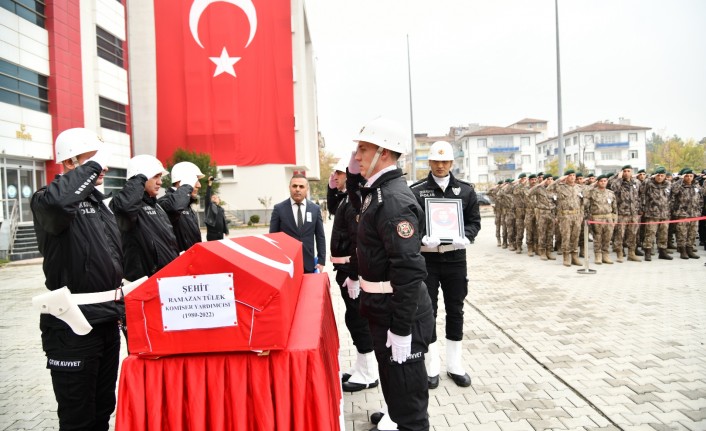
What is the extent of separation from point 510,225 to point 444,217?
11.3 metres

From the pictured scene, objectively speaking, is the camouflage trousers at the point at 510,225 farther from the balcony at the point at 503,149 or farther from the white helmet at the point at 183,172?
the balcony at the point at 503,149

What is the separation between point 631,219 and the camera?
11.5 metres

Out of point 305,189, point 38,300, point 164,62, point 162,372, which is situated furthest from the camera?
point 164,62

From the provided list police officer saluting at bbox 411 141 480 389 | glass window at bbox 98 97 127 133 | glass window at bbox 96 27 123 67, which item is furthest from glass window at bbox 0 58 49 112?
police officer saluting at bbox 411 141 480 389

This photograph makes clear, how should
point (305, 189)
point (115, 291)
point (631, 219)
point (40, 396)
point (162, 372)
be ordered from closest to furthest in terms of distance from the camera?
point (162, 372) → point (115, 291) → point (40, 396) → point (305, 189) → point (631, 219)

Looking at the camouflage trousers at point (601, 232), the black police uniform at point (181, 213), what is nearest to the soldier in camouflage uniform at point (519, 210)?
the camouflage trousers at point (601, 232)

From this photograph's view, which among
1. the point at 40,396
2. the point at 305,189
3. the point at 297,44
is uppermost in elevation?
the point at 297,44

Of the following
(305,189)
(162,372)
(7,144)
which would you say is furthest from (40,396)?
(7,144)

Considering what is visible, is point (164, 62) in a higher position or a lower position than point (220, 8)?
lower

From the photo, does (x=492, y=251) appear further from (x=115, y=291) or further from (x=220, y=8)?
(x=220, y=8)

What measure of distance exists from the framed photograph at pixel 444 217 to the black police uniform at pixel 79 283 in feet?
8.72

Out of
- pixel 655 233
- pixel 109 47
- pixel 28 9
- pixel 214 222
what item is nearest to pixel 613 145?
pixel 655 233

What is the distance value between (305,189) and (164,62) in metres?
34.6

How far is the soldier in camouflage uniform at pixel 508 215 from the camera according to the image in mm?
14578
